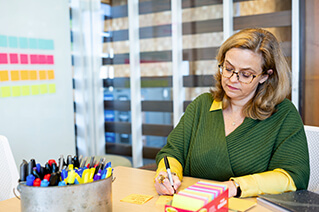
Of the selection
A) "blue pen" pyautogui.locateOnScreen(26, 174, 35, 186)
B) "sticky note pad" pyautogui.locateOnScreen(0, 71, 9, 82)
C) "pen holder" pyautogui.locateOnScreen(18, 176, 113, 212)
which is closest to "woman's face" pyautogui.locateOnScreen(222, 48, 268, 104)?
"pen holder" pyautogui.locateOnScreen(18, 176, 113, 212)

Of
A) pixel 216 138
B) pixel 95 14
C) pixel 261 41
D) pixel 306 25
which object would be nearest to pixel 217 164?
pixel 216 138

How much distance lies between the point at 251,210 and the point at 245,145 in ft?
1.56

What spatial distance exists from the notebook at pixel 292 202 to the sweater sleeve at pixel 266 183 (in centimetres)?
9

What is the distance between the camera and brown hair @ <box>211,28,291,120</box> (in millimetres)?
1744

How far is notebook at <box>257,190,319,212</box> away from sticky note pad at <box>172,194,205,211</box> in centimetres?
35

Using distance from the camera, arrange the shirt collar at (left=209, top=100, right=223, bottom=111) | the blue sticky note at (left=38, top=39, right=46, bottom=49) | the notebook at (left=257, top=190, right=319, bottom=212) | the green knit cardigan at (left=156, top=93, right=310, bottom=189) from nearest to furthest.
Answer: the notebook at (left=257, top=190, right=319, bottom=212), the green knit cardigan at (left=156, top=93, right=310, bottom=189), the shirt collar at (left=209, top=100, right=223, bottom=111), the blue sticky note at (left=38, top=39, right=46, bottom=49)

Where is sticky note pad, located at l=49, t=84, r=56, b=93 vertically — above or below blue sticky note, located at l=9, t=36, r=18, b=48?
below

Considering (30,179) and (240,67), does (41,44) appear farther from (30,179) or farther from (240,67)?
(30,179)

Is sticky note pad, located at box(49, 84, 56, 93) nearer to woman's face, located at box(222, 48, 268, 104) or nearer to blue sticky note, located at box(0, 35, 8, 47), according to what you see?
blue sticky note, located at box(0, 35, 8, 47)

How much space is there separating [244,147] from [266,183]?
10.8 inches

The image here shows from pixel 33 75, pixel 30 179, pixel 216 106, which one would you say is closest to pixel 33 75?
pixel 33 75

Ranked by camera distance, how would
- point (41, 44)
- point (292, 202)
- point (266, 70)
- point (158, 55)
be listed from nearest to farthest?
point (292, 202), point (266, 70), point (41, 44), point (158, 55)

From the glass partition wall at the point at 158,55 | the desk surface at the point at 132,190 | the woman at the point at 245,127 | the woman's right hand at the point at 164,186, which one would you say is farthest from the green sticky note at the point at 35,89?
the woman's right hand at the point at 164,186

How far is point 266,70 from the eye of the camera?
1805mm
